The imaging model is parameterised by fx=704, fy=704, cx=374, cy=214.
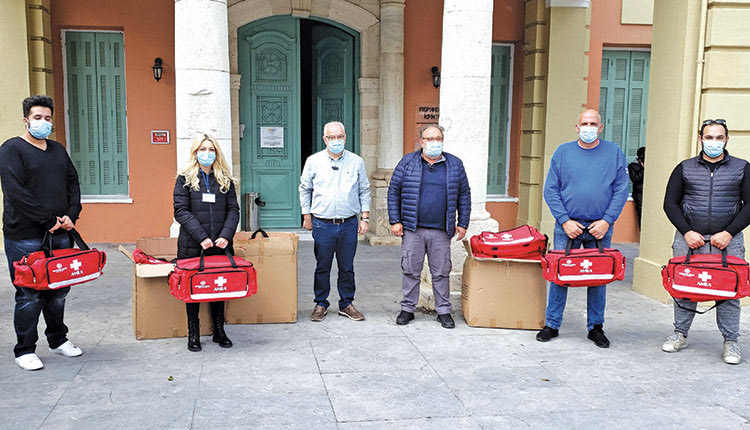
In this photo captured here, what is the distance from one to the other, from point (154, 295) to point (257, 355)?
102 cm

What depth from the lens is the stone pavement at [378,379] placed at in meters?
4.21

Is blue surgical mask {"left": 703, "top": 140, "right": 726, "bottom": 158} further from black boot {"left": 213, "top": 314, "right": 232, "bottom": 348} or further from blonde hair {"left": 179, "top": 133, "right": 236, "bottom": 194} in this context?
black boot {"left": 213, "top": 314, "right": 232, "bottom": 348}

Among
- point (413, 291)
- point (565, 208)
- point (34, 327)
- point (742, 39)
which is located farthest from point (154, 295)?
point (742, 39)

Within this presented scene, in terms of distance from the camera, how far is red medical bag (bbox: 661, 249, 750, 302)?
5.11 metres

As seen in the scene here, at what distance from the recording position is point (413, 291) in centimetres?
635

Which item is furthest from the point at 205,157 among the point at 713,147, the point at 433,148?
the point at 713,147

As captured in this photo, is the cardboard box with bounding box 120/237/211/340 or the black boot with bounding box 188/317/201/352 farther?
the cardboard box with bounding box 120/237/211/340

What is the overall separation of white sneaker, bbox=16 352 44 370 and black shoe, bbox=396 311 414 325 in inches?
114

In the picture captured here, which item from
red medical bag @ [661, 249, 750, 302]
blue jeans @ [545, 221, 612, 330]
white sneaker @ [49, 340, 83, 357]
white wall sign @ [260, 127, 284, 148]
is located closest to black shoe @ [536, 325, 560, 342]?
blue jeans @ [545, 221, 612, 330]

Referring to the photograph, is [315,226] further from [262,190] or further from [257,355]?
[262,190]

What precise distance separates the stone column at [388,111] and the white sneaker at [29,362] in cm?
612

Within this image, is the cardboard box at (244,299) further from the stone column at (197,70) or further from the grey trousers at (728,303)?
the grey trousers at (728,303)

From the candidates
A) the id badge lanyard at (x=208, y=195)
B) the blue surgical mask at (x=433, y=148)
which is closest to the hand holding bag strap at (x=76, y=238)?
the id badge lanyard at (x=208, y=195)

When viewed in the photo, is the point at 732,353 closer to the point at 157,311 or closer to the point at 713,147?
the point at 713,147
